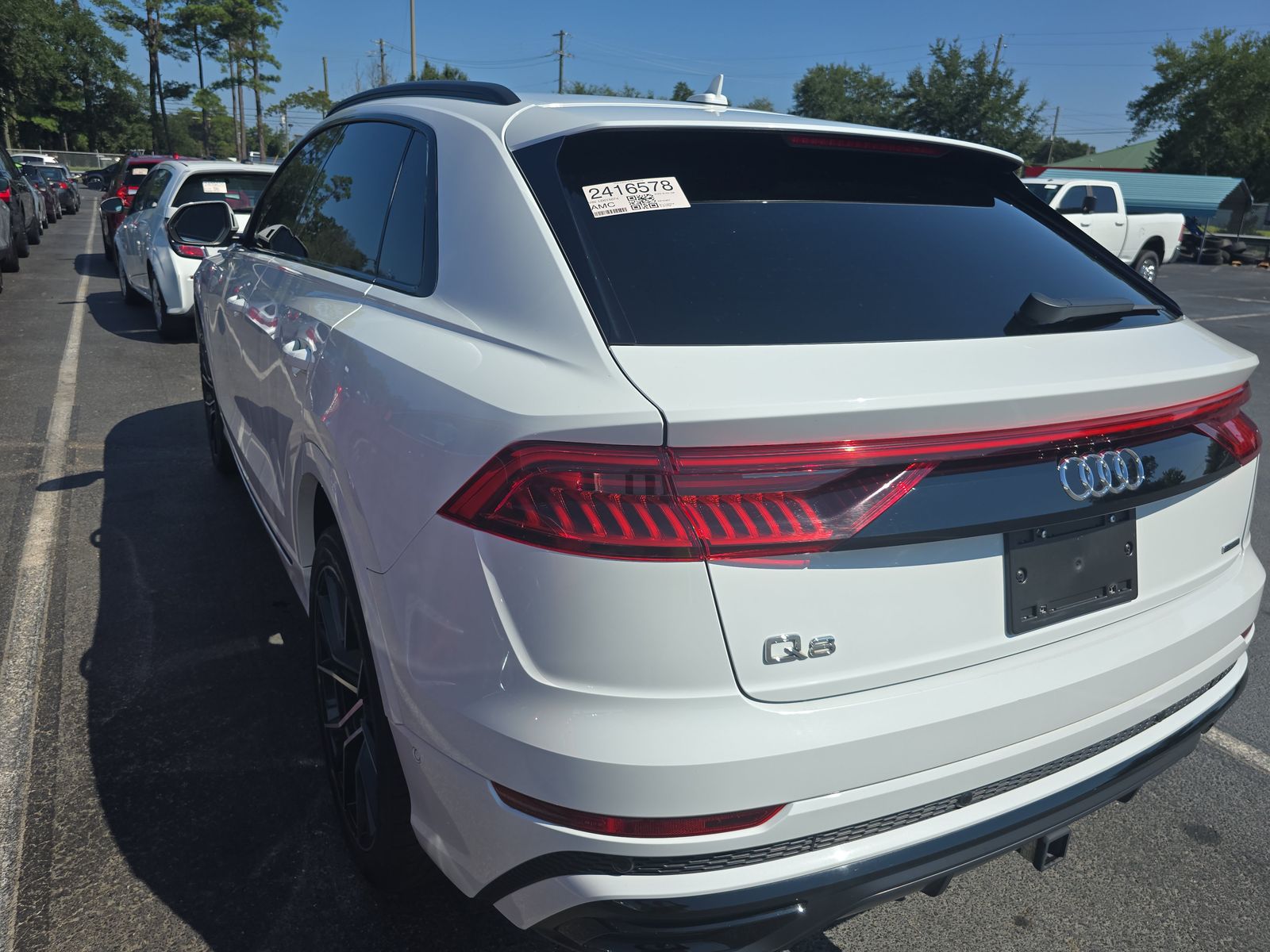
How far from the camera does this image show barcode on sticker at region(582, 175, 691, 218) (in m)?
1.83

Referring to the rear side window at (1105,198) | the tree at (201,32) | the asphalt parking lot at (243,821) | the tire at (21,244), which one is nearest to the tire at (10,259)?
the tire at (21,244)

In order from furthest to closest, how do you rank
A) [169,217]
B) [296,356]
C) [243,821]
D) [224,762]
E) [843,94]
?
1. [843,94]
2. [169,217]
3. [224,762]
4. [296,356]
5. [243,821]

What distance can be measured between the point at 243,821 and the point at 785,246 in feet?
6.47

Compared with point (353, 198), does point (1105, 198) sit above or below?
above

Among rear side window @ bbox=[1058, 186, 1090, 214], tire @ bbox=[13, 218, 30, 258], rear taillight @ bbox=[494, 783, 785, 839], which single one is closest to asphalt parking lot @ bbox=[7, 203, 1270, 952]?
→ rear taillight @ bbox=[494, 783, 785, 839]

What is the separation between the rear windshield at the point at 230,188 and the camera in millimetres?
8969

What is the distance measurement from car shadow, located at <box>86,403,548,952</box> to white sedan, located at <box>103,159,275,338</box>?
15.7 ft

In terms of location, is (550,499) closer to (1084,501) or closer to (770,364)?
(770,364)

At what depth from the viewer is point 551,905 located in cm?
154

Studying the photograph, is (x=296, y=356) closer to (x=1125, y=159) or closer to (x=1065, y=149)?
(x=1125, y=159)

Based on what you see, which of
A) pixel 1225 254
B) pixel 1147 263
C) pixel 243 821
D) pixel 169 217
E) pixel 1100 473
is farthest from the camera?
pixel 1225 254

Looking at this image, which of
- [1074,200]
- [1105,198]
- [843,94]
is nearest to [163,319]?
[1074,200]

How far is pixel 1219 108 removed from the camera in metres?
54.1

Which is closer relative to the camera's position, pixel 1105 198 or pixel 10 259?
pixel 10 259
